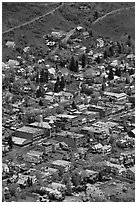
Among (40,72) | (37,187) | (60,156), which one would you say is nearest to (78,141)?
(60,156)

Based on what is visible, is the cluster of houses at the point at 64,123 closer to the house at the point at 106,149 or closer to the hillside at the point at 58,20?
the house at the point at 106,149

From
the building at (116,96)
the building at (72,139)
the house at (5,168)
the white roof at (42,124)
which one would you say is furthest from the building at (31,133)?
the building at (116,96)

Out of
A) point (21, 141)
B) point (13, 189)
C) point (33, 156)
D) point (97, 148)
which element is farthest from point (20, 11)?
point (13, 189)

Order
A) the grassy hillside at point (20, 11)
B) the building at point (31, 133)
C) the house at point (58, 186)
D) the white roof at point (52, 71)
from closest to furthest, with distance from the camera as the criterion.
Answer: the house at point (58, 186) → the building at point (31, 133) → the white roof at point (52, 71) → the grassy hillside at point (20, 11)

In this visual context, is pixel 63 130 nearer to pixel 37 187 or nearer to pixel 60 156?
pixel 60 156

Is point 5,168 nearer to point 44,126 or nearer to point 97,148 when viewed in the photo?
point 97,148
